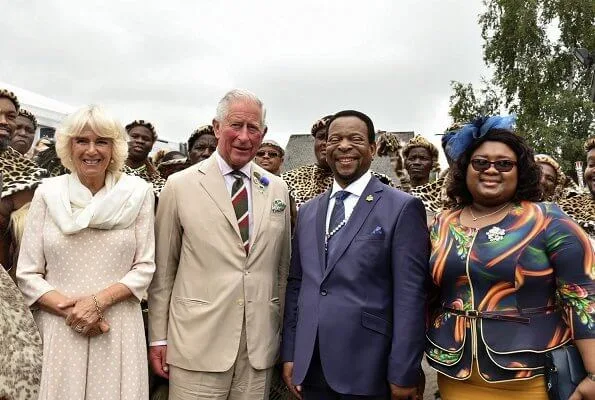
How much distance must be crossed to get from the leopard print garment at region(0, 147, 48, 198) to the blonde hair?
0.43m

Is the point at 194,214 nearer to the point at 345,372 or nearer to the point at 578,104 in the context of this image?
the point at 345,372

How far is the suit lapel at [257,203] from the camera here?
3.25 metres

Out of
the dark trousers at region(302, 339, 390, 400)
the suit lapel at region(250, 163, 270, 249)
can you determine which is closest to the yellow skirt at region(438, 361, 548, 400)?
the dark trousers at region(302, 339, 390, 400)

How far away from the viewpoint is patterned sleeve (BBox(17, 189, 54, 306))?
2.88 metres

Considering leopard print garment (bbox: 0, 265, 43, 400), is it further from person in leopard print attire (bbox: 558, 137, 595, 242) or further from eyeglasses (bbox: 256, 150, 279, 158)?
eyeglasses (bbox: 256, 150, 279, 158)

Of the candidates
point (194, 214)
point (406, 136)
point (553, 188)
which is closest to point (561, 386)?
point (194, 214)

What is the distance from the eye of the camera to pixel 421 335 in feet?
9.40

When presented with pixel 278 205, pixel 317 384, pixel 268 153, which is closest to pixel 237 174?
pixel 278 205

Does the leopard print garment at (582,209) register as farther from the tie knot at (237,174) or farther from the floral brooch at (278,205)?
the tie knot at (237,174)

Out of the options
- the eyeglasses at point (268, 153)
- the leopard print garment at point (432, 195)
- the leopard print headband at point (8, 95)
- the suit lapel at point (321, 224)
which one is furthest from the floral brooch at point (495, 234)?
the eyeglasses at point (268, 153)

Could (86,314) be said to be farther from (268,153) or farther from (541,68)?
(541,68)

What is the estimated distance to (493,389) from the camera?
270 centimetres

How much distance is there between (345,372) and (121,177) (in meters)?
1.57

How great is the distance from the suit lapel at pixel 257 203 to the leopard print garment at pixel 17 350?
5.36ft
